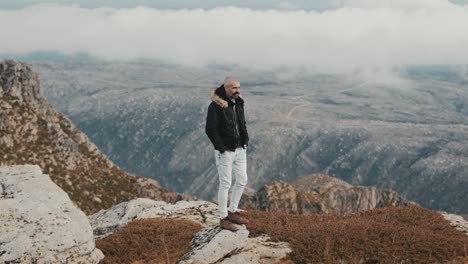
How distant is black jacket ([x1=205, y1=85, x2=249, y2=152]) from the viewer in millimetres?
19609

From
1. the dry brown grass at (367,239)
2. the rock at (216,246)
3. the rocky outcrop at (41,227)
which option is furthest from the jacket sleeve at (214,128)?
the rocky outcrop at (41,227)

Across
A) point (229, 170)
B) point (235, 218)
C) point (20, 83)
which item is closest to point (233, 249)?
point (235, 218)

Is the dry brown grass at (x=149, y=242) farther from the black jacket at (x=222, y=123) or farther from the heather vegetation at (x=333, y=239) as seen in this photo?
the black jacket at (x=222, y=123)

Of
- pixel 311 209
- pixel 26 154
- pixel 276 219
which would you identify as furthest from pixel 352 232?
A: pixel 311 209

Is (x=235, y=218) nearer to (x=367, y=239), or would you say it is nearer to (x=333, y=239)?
(x=333, y=239)

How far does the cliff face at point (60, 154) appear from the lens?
8469 centimetres

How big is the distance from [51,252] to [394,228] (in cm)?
1412

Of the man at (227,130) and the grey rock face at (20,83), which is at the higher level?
the man at (227,130)

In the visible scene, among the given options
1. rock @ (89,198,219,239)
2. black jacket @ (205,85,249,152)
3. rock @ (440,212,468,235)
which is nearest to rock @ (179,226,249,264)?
black jacket @ (205,85,249,152)

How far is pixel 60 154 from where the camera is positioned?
3767 inches

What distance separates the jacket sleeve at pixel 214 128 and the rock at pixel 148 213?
8640 millimetres

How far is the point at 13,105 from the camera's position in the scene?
9900 cm

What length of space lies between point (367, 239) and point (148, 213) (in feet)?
46.5

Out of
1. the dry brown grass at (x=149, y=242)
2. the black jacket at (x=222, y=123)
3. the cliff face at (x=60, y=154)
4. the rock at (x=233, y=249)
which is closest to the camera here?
the rock at (x=233, y=249)
